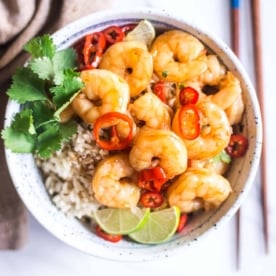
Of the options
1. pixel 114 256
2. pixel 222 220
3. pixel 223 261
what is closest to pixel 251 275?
pixel 223 261

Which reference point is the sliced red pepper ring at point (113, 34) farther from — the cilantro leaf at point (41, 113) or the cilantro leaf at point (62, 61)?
the cilantro leaf at point (41, 113)

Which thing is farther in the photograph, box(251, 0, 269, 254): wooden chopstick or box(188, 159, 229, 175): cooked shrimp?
box(251, 0, 269, 254): wooden chopstick

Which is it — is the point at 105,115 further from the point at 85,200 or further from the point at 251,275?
the point at 251,275

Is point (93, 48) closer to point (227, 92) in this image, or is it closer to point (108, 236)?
point (227, 92)

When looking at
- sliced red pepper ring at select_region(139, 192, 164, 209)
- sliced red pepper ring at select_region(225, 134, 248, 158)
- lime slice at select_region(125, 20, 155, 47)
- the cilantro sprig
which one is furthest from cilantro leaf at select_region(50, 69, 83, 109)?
sliced red pepper ring at select_region(225, 134, 248, 158)

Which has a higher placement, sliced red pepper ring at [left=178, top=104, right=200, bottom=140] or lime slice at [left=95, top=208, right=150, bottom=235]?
sliced red pepper ring at [left=178, top=104, right=200, bottom=140]

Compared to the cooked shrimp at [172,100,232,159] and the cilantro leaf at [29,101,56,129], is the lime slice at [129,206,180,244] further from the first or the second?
the cilantro leaf at [29,101,56,129]

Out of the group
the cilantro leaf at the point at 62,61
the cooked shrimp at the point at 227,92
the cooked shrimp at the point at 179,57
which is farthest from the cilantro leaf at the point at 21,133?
the cooked shrimp at the point at 227,92

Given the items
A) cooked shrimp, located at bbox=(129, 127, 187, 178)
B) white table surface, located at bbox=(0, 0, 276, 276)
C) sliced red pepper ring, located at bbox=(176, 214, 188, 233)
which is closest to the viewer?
cooked shrimp, located at bbox=(129, 127, 187, 178)
